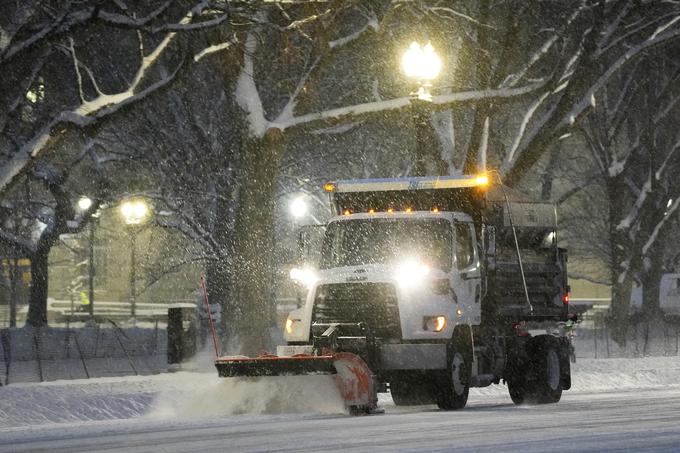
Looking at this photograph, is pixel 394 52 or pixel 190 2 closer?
pixel 190 2

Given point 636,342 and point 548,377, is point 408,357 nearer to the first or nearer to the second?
point 548,377

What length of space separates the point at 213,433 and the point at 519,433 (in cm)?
324

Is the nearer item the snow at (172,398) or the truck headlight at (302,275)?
the snow at (172,398)

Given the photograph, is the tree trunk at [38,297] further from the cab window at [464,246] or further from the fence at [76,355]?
the cab window at [464,246]

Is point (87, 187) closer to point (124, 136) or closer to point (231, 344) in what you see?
point (124, 136)

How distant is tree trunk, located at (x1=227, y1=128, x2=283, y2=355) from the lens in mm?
25625

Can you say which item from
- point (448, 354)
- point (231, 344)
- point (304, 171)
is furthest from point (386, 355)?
point (304, 171)

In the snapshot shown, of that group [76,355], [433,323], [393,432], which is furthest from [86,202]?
[393,432]

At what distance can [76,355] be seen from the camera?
34.1 meters

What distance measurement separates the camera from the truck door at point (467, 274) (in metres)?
18.7

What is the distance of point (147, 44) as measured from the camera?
36.2 metres

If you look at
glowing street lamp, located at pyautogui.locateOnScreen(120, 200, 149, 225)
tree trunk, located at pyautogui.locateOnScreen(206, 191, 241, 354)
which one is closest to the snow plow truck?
tree trunk, located at pyautogui.locateOnScreen(206, 191, 241, 354)

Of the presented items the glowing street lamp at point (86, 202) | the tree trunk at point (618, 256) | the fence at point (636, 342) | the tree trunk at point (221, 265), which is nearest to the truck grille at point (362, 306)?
the tree trunk at point (221, 265)

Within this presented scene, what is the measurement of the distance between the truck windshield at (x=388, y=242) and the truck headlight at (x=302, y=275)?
0.25 metres
